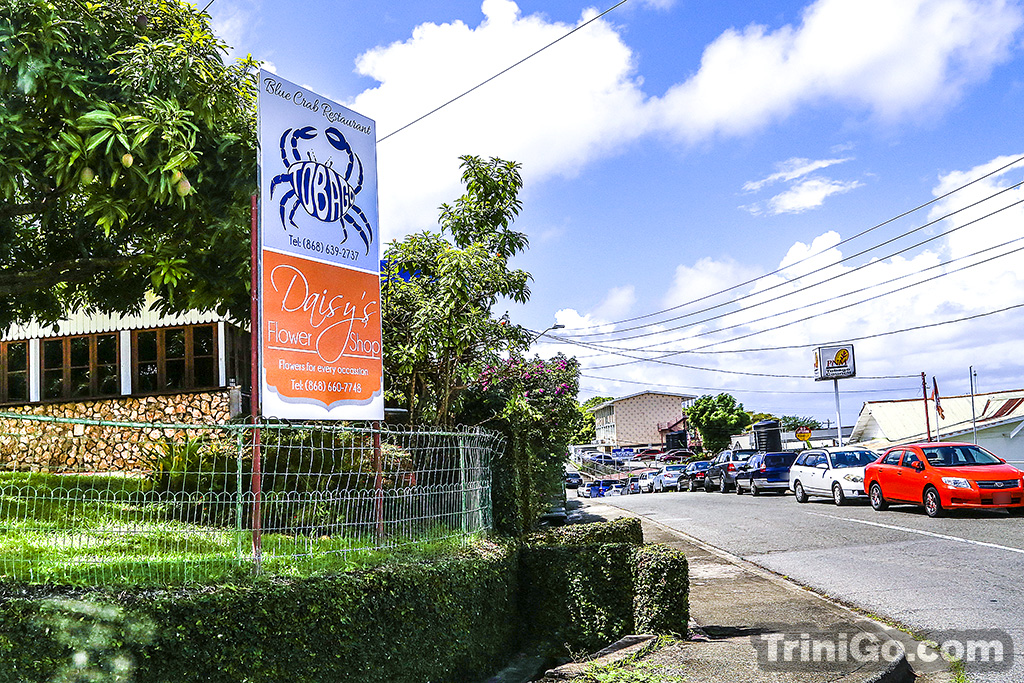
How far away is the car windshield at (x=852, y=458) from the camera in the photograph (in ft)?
73.0

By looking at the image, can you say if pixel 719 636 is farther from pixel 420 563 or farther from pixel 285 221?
pixel 285 221

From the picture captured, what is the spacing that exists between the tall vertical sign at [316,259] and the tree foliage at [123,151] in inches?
34.0

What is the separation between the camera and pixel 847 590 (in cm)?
956

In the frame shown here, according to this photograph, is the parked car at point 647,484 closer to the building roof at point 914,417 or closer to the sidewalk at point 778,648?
the building roof at point 914,417

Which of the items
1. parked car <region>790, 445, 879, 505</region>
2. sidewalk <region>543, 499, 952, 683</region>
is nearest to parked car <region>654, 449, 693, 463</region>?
parked car <region>790, 445, 879, 505</region>

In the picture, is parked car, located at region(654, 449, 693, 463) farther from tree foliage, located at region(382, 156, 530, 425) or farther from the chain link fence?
the chain link fence

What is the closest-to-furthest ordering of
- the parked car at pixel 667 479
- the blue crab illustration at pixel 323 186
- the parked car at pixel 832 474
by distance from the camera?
1. the blue crab illustration at pixel 323 186
2. the parked car at pixel 832 474
3. the parked car at pixel 667 479

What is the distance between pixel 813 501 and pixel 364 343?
20.8 m

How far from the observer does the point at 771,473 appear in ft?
93.4

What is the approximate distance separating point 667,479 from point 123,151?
36662 millimetres

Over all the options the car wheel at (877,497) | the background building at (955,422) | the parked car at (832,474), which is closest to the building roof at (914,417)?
the background building at (955,422)

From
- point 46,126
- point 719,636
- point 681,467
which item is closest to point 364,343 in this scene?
point 46,126

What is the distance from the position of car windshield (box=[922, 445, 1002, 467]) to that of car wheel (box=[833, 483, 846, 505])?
305 centimetres
